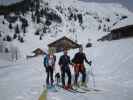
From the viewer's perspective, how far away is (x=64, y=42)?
4109 inches

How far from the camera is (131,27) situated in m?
56.7

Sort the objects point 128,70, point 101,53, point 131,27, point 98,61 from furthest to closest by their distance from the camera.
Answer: point 131,27, point 101,53, point 98,61, point 128,70

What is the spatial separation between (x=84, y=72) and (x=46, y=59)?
201 centimetres

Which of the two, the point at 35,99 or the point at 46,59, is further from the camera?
the point at 46,59

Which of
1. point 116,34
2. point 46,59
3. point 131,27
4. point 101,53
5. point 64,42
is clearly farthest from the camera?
point 64,42

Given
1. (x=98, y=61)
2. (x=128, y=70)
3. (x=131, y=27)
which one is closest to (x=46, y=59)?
(x=128, y=70)

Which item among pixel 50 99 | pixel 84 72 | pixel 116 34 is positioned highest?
pixel 116 34

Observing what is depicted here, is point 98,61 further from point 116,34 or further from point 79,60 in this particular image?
point 116,34

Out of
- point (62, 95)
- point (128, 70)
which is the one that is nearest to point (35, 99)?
point (62, 95)

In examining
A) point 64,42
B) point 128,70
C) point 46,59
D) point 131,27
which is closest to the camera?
point 46,59

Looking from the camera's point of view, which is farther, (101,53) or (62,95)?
(101,53)

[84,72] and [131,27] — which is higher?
[131,27]

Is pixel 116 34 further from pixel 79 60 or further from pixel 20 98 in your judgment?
pixel 20 98

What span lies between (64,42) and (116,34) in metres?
43.3
